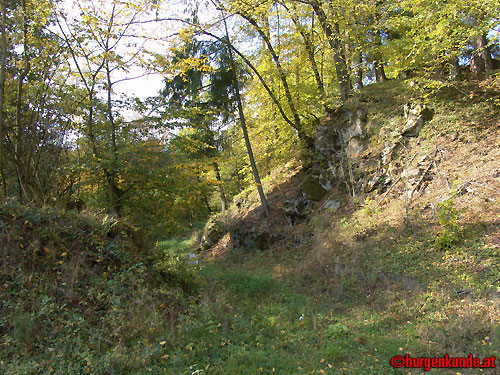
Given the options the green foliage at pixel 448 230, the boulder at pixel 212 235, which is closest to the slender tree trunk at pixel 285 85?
the boulder at pixel 212 235

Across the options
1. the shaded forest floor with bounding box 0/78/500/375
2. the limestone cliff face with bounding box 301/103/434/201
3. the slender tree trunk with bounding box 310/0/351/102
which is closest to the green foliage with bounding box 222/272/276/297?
the shaded forest floor with bounding box 0/78/500/375

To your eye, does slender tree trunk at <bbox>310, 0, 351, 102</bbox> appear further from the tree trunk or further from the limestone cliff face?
the tree trunk

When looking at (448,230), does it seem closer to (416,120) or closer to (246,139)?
(416,120)

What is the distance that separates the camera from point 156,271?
6.27 metres

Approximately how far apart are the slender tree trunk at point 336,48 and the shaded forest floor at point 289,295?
4824mm

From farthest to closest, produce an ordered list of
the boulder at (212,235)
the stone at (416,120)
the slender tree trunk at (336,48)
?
the boulder at (212,235)
the slender tree trunk at (336,48)
the stone at (416,120)

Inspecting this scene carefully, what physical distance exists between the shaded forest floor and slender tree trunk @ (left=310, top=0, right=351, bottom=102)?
190 inches

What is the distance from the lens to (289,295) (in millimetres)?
7672

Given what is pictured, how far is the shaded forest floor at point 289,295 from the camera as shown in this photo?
433 cm

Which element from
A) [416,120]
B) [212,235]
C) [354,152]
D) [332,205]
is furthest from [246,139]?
[416,120]

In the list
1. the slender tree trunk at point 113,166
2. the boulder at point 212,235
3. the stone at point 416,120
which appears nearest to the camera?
the slender tree trunk at point 113,166

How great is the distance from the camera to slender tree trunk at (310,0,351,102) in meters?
12.0

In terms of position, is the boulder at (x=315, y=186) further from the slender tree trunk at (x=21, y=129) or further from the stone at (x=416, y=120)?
the slender tree trunk at (x=21, y=129)

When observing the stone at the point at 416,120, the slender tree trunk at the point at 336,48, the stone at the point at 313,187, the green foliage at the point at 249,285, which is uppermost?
the slender tree trunk at the point at 336,48
